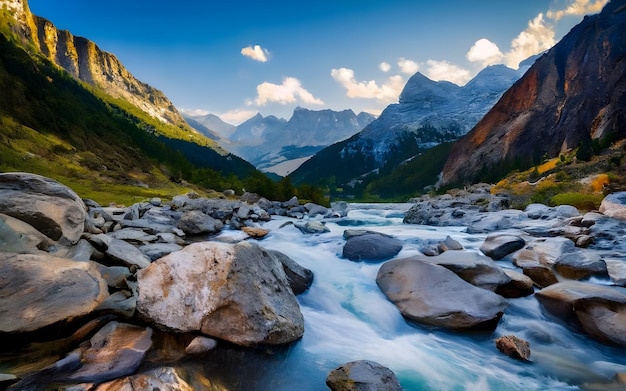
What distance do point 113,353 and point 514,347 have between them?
8.99 metres

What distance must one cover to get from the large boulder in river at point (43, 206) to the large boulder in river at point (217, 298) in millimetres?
3649

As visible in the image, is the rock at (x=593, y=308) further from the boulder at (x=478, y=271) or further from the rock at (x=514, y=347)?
the rock at (x=514, y=347)

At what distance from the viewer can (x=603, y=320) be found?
8.03 meters

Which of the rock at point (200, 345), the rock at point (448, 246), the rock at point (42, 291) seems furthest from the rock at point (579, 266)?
the rock at point (42, 291)

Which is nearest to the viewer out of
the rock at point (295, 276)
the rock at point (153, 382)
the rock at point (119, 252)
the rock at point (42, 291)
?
the rock at point (153, 382)

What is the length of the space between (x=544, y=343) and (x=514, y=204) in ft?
104

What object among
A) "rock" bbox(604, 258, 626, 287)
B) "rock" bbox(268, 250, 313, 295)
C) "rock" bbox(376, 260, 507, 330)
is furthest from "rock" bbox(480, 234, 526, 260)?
"rock" bbox(268, 250, 313, 295)

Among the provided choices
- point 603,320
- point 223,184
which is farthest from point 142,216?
point 223,184

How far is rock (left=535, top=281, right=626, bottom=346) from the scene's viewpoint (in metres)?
7.86

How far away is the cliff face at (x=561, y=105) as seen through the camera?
67.9 metres

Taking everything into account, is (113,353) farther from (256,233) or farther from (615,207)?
(615,207)

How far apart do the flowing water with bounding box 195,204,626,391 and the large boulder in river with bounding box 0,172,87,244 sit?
252 inches

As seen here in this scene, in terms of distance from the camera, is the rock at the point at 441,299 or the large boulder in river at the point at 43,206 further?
the rock at the point at 441,299

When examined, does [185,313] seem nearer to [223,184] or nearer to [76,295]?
[76,295]
